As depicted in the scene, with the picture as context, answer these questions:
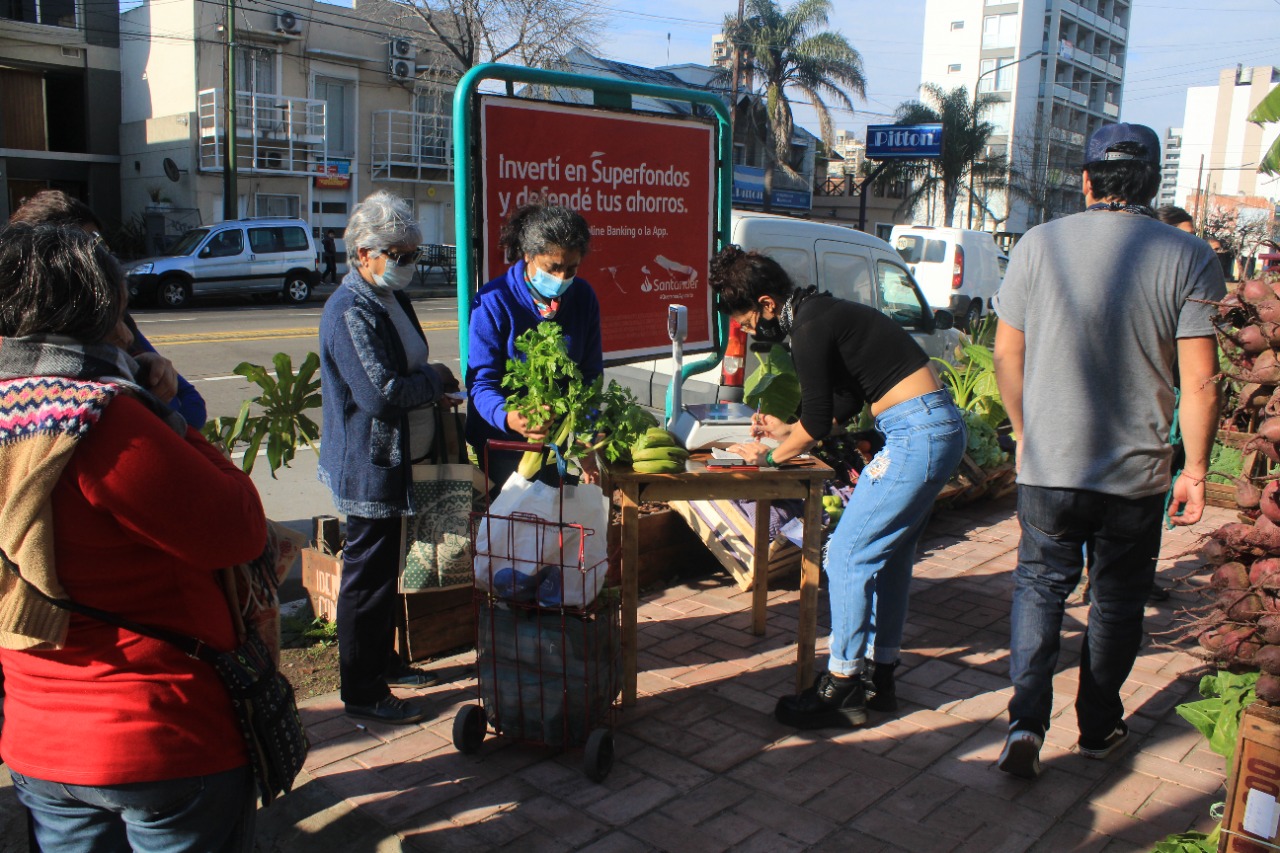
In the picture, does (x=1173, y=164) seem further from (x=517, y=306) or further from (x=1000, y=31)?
(x=517, y=306)

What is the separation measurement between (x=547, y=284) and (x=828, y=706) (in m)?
1.90

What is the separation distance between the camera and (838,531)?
374 cm

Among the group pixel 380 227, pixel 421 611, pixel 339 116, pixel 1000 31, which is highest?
pixel 1000 31

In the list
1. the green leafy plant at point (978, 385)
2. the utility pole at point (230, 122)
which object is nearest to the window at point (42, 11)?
the utility pole at point (230, 122)

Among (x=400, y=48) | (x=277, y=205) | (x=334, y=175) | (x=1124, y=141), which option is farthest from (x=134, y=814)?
(x=400, y=48)

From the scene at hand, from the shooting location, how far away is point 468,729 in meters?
3.42

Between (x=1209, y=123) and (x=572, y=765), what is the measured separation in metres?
100

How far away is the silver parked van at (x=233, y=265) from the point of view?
20.8 meters

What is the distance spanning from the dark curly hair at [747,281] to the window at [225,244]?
814 inches

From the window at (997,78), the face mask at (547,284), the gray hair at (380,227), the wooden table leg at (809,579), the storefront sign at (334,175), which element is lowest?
the wooden table leg at (809,579)

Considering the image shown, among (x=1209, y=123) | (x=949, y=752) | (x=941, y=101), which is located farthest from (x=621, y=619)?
(x=1209, y=123)

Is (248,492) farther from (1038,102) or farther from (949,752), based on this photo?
(1038,102)

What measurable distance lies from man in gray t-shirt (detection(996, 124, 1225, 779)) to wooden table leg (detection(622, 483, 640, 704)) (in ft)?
4.38

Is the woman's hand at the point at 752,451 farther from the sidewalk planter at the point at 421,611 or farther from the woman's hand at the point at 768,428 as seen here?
the sidewalk planter at the point at 421,611
